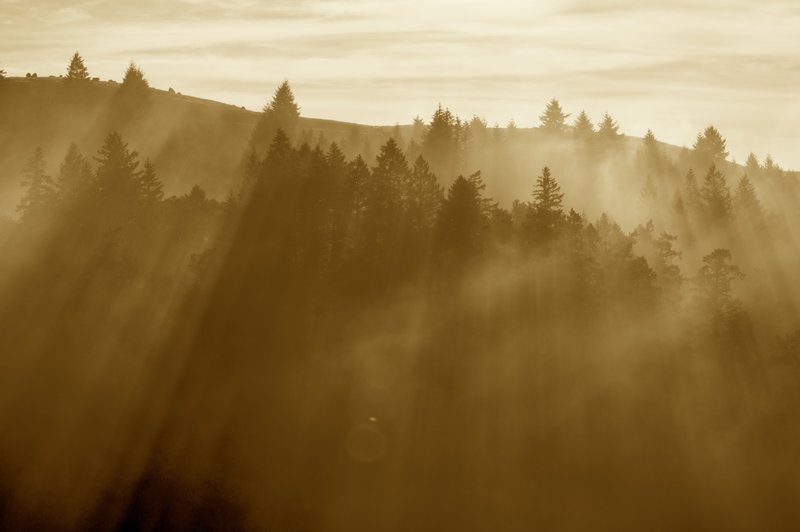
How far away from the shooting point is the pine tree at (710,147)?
14116cm

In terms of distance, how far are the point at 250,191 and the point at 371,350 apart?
48.8ft

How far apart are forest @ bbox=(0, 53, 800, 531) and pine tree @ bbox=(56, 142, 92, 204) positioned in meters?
0.20

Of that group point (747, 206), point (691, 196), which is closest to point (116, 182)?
point (691, 196)

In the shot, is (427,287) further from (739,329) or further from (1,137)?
(1,137)

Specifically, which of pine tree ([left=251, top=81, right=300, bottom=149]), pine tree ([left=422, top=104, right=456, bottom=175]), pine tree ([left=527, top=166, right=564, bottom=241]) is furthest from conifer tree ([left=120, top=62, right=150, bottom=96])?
pine tree ([left=527, top=166, right=564, bottom=241])

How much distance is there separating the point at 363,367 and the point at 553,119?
289 feet

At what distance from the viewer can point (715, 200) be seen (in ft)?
338

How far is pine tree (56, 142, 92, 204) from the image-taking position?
200 ft

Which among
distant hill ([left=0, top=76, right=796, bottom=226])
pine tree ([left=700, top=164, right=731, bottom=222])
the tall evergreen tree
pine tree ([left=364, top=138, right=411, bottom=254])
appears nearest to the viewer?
pine tree ([left=364, top=138, right=411, bottom=254])

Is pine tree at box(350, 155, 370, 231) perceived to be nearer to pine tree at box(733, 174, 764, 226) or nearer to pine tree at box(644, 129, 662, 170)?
pine tree at box(733, 174, 764, 226)

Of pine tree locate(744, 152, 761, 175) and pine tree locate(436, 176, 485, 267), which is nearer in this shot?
pine tree locate(436, 176, 485, 267)

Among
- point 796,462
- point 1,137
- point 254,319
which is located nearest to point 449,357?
point 254,319

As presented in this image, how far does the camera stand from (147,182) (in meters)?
68.8

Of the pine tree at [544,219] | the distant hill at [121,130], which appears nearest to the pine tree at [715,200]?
the pine tree at [544,219]
